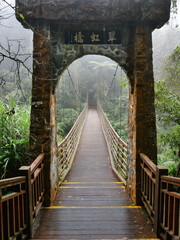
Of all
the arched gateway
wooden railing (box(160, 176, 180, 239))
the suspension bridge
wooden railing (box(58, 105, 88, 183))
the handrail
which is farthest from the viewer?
wooden railing (box(58, 105, 88, 183))

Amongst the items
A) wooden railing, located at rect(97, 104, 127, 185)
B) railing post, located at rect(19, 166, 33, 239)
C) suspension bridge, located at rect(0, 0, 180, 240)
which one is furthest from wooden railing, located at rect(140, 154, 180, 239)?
wooden railing, located at rect(97, 104, 127, 185)

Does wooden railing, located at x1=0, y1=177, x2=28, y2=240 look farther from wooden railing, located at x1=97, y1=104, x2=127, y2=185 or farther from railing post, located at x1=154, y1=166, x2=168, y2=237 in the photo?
wooden railing, located at x1=97, y1=104, x2=127, y2=185

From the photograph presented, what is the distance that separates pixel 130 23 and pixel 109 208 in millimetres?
2762

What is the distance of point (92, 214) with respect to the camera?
2.61 meters

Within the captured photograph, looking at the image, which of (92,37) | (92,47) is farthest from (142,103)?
(92,37)

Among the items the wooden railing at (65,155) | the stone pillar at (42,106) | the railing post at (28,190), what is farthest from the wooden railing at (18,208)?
the wooden railing at (65,155)

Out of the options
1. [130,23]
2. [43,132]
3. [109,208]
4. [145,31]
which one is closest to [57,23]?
[130,23]

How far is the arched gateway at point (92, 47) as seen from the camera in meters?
2.66

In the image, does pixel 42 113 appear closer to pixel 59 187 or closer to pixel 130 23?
pixel 59 187

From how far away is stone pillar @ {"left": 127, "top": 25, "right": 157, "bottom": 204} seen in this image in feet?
9.21

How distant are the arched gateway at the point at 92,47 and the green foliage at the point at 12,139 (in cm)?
33

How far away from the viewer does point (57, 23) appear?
284cm

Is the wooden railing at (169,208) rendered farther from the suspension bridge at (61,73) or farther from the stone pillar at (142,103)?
the stone pillar at (142,103)

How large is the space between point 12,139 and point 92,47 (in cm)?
190
